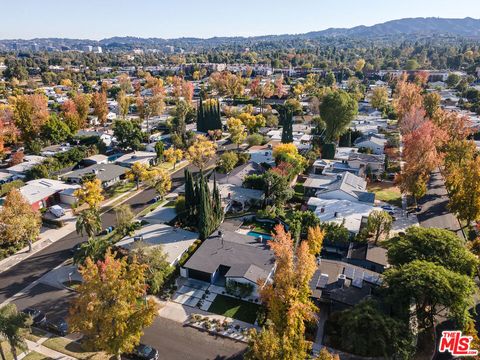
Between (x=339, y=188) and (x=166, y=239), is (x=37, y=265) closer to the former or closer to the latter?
(x=166, y=239)

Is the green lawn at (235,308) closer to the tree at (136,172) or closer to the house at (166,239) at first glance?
the house at (166,239)

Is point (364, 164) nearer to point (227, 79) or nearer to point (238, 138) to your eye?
point (238, 138)

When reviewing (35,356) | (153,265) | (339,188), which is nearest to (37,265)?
(35,356)

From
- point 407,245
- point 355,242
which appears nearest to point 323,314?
point 407,245

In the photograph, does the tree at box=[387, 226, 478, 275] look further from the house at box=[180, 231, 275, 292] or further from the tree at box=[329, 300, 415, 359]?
the house at box=[180, 231, 275, 292]

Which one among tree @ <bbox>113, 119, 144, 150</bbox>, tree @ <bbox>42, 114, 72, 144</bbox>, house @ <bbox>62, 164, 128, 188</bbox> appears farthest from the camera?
tree @ <bbox>42, 114, 72, 144</bbox>

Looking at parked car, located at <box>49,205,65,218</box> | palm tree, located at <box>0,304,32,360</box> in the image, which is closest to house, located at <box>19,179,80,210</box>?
parked car, located at <box>49,205,65,218</box>
